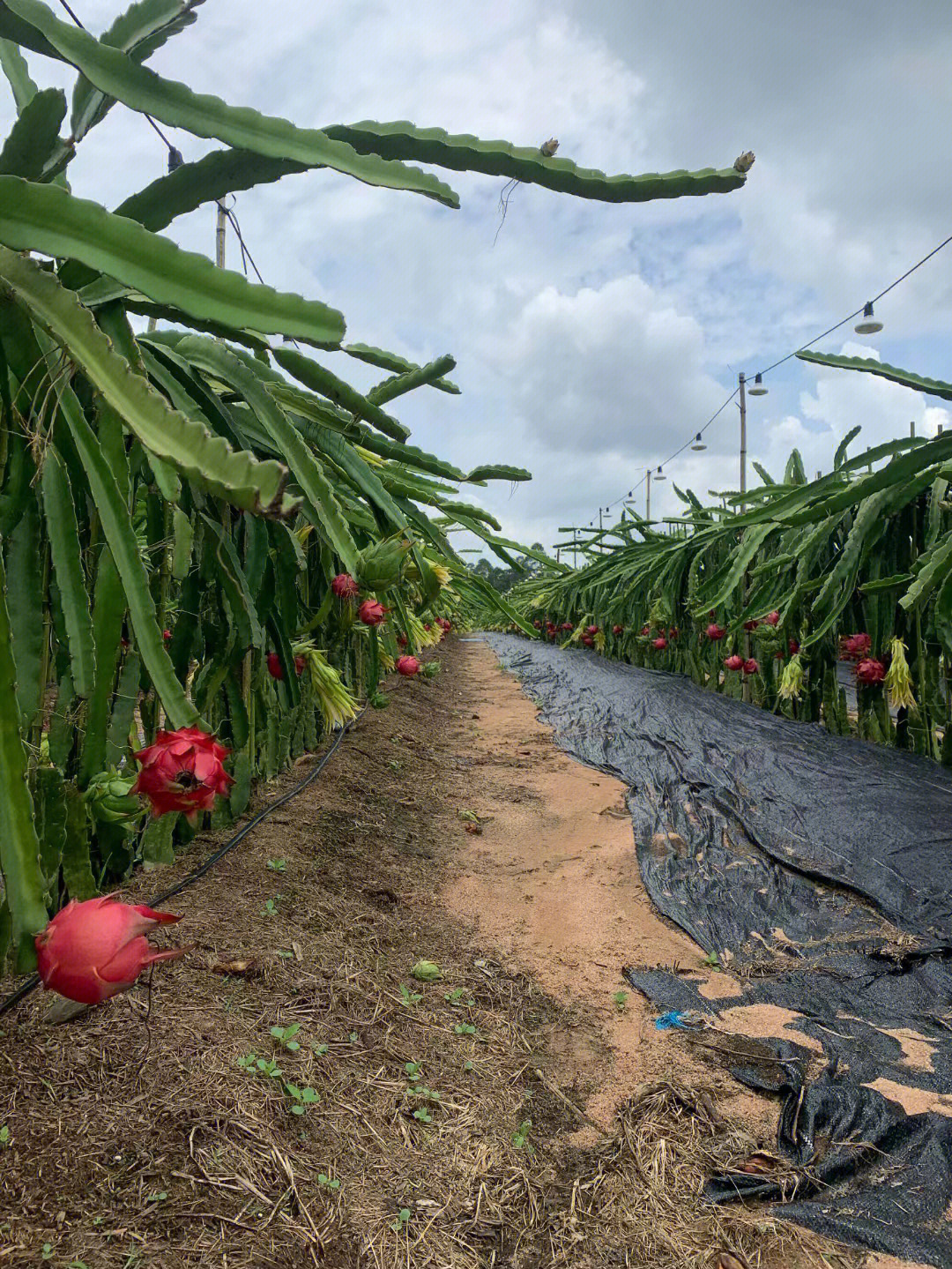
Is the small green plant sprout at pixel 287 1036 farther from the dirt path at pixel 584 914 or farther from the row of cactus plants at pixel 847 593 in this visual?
the row of cactus plants at pixel 847 593

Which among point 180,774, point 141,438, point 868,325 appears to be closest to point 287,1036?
point 180,774

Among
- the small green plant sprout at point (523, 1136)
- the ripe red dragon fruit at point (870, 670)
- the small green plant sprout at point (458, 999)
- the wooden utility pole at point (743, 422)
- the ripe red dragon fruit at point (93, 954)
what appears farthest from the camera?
the wooden utility pole at point (743, 422)

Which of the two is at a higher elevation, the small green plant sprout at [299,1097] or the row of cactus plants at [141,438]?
the row of cactus plants at [141,438]

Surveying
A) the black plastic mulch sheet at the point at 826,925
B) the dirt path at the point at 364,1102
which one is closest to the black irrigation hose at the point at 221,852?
the dirt path at the point at 364,1102

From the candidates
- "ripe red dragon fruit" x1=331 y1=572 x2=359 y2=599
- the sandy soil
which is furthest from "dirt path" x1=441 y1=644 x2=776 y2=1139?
"ripe red dragon fruit" x1=331 y1=572 x2=359 y2=599

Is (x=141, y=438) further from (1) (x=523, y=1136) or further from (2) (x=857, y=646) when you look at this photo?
(2) (x=857, y=646)

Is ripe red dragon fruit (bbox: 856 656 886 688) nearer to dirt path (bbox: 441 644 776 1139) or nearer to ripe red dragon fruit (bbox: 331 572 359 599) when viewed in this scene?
dirt path (bbox: 441 644 776 1139)

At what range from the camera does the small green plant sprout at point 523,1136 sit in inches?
56.0

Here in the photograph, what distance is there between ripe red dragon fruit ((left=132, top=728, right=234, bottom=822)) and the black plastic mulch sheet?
43.3 inches

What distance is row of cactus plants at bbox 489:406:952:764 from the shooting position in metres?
3.50

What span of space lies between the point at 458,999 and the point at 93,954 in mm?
1330

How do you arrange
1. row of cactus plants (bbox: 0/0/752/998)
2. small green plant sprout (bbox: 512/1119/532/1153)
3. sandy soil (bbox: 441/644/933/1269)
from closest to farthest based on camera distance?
row of cactus plants (bbox: 0/0/752/998), small green plant sprout (bbox: 512/1119/532/1153), sandy soil (bbox: 441/644/933/1269)

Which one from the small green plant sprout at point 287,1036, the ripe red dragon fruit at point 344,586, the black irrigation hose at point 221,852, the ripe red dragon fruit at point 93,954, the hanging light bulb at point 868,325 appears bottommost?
the small green plant sprout at point 287,1036

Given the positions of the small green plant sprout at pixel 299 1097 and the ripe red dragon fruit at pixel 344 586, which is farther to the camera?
the ripe red dragon fruit at pixel 344 586
